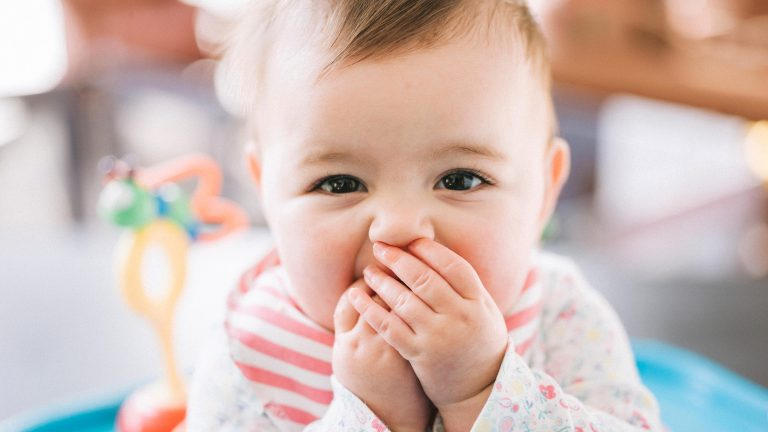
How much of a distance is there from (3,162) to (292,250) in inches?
73.9

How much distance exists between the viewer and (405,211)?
435 millimetres

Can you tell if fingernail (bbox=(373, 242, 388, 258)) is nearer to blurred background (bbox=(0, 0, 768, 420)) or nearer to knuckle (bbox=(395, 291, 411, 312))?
knuckle (bbox=(395, 291, 411, 312))

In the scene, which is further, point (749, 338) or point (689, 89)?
point (689, 89)

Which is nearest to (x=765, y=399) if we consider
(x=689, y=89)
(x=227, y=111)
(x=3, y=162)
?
(x=689, y=89)

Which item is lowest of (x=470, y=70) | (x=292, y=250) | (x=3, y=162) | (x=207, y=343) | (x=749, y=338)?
(x=749, y=338)

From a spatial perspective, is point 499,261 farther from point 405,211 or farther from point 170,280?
point 170,280

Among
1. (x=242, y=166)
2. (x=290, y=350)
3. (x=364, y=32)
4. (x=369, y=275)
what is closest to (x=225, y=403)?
(x=290, y=350)

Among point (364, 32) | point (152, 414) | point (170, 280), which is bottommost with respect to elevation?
point (152, 414)

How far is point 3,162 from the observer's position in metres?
2.05

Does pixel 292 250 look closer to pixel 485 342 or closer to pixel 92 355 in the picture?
pixel 485 342

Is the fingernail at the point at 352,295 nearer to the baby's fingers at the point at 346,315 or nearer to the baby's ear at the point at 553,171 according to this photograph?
the baby's fingers at the point at 346,315

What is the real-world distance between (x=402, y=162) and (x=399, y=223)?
0.04 metres

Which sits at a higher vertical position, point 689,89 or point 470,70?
point 470,70

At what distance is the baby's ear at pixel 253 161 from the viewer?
560mm
